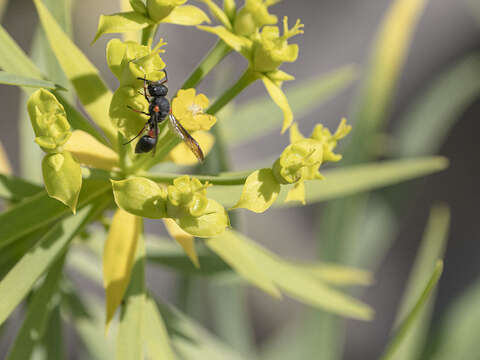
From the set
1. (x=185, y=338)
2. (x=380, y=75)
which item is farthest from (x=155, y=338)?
(x=380, y=75)

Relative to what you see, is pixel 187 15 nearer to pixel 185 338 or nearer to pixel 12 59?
pixel 12 59

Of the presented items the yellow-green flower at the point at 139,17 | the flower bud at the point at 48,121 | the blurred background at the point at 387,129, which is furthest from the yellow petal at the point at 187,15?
the blurred background at the point at 387,129

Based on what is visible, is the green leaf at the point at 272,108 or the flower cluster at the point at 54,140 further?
the green leaf at the point at 272,108

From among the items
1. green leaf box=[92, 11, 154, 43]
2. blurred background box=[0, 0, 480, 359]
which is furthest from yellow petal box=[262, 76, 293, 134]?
blurred background box=[0, 0, 480, 359]

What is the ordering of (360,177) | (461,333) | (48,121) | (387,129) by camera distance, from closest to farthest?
1. (48,121)
2. (360,177)
3. (461,333)
4. (387,129)

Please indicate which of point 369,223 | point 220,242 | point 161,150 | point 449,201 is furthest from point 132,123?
point 449,201

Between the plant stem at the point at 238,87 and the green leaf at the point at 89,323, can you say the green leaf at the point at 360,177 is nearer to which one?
the plant stem at the point at 238,87
